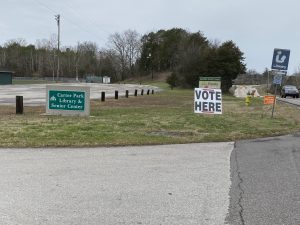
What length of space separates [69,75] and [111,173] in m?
148

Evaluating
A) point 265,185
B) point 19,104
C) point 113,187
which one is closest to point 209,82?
point 19,104

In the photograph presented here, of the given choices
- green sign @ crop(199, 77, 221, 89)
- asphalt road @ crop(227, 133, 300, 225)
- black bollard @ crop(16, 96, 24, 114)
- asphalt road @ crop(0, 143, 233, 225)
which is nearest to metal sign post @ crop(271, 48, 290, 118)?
asphalt road @ crop(227, 133, 300, 225)

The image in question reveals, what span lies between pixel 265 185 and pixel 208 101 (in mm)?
12114

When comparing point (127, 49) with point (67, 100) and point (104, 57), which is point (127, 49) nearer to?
point (104, 57)

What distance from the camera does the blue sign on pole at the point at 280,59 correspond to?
19578 mm

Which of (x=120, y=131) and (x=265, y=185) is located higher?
(x=265, y=185)

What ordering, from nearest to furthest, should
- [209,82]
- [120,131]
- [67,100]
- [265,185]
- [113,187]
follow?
[113,187] < [265,185] < [120,131] < [67,100] < [209,82]

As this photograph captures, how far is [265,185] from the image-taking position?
7.27m

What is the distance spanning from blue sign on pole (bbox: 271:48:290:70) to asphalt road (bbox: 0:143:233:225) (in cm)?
1023

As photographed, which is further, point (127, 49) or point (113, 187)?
point (127, 49)

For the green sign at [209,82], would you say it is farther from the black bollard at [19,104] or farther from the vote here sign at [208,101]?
the black bollard at [19,104]

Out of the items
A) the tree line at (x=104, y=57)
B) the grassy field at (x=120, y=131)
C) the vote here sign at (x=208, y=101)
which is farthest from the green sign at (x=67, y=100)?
the tree line at (x=104, y=57)

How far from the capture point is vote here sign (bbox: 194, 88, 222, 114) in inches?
750

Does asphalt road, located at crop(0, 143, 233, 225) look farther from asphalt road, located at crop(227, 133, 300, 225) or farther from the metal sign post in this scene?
the metal sign post
